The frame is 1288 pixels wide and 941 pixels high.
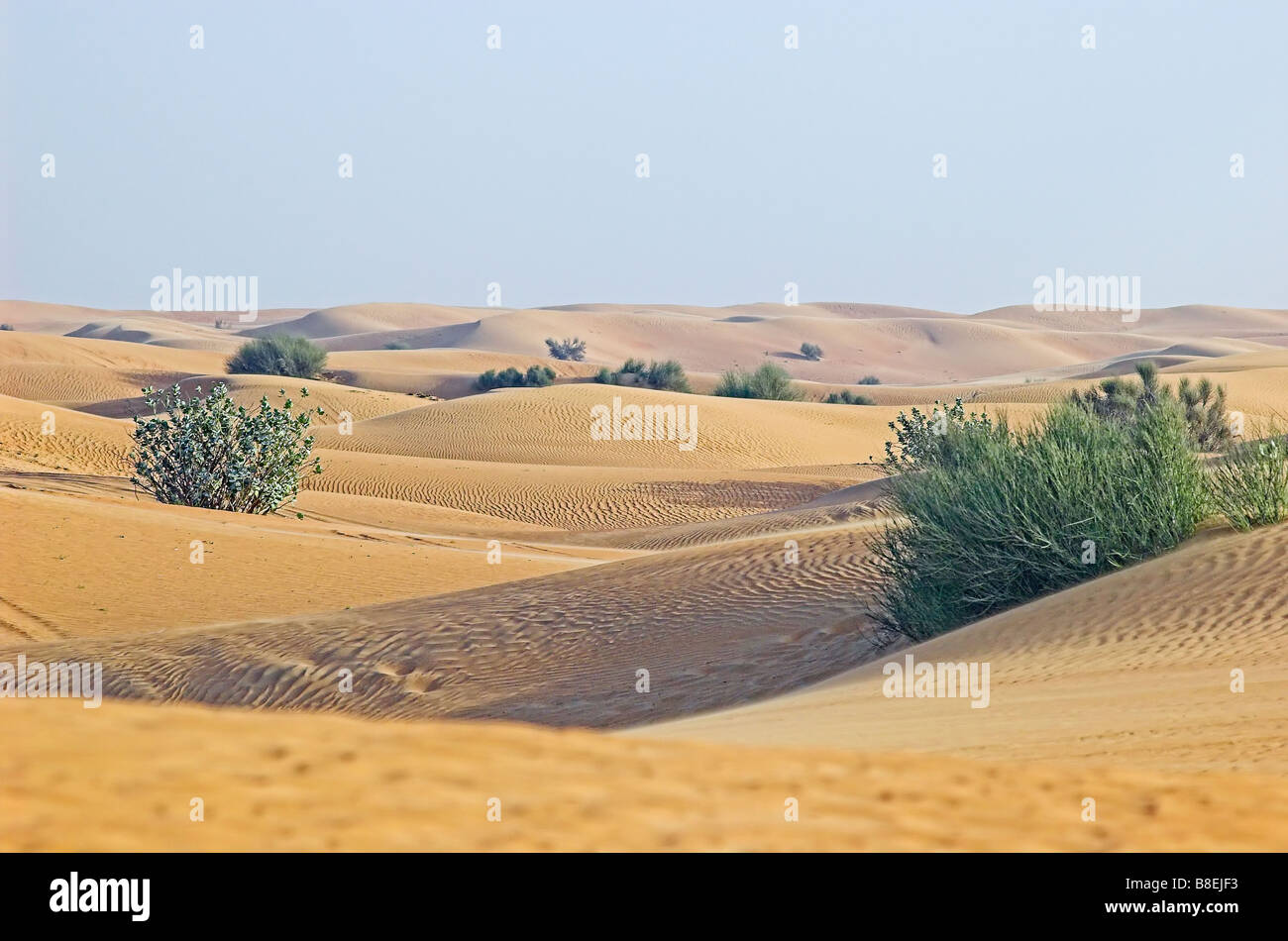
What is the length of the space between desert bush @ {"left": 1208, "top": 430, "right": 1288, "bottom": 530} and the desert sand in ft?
0.98

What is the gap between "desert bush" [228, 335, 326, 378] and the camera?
60344 mm

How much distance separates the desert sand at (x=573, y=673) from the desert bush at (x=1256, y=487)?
0.30 meters

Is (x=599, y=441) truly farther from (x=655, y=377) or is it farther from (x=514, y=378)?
(x=514, y=378)

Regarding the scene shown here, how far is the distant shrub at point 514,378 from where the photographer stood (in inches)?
2379

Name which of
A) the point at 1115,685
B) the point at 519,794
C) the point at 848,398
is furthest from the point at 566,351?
the point at 519,794

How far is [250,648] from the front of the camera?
1440 centimetres

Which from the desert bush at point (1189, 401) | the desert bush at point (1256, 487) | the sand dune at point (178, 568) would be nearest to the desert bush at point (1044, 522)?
the desert bush at point (1256, 487)

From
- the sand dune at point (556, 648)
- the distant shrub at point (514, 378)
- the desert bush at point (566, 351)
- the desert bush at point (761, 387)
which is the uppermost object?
the desert bush at point (566, 351)

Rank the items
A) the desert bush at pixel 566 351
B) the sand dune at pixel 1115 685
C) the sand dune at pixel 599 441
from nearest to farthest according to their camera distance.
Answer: the sand dune at pixel 1115 685
the sand dune at pixel 599 441
the desert bush at pixel 566 351

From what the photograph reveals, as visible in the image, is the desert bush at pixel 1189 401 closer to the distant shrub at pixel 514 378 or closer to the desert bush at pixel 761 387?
the desert bush at pixel 761 387

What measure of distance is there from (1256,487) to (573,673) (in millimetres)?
6239

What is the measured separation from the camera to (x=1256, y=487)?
38.5ft
